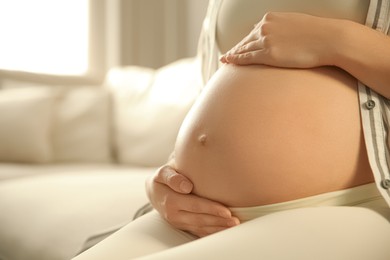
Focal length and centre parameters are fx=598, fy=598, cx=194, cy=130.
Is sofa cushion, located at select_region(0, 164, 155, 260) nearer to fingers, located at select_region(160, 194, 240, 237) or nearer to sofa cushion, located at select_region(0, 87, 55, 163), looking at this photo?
fingers, located at select_region(160, 194, 240, 237)

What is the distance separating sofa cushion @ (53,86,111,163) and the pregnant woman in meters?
1.47

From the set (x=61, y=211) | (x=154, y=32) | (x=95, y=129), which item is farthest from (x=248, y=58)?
(x=154, y=32)

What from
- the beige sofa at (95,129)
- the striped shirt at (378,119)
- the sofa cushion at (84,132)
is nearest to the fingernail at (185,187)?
the striped shirt at (378,119)

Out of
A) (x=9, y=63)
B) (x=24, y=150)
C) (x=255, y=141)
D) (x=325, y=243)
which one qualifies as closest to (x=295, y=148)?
(x=255, y=141)

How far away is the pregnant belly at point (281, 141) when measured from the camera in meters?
0.75

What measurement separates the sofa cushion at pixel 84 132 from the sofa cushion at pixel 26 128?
4 cm

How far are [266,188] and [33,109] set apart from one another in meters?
1.67

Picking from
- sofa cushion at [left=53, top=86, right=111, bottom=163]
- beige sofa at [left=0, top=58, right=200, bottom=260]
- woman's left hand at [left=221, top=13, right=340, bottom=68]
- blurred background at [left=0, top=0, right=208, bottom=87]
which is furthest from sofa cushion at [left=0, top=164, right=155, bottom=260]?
blurred background at [left=0, top=0, right=208, bottom=87]

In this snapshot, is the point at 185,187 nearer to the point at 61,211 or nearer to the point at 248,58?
the point at 248,58

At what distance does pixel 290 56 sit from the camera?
0.80m

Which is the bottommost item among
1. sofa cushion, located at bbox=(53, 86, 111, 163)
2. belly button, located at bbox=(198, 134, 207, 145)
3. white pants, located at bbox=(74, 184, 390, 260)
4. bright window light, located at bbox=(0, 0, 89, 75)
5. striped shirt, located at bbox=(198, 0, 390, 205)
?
sofa cushion, located at bbox=(53, 86, 111, 163)

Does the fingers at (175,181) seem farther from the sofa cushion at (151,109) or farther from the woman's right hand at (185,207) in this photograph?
the sofa cushion at (151,109)

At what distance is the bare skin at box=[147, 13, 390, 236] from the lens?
77 centimetres

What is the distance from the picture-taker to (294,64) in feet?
2.62
